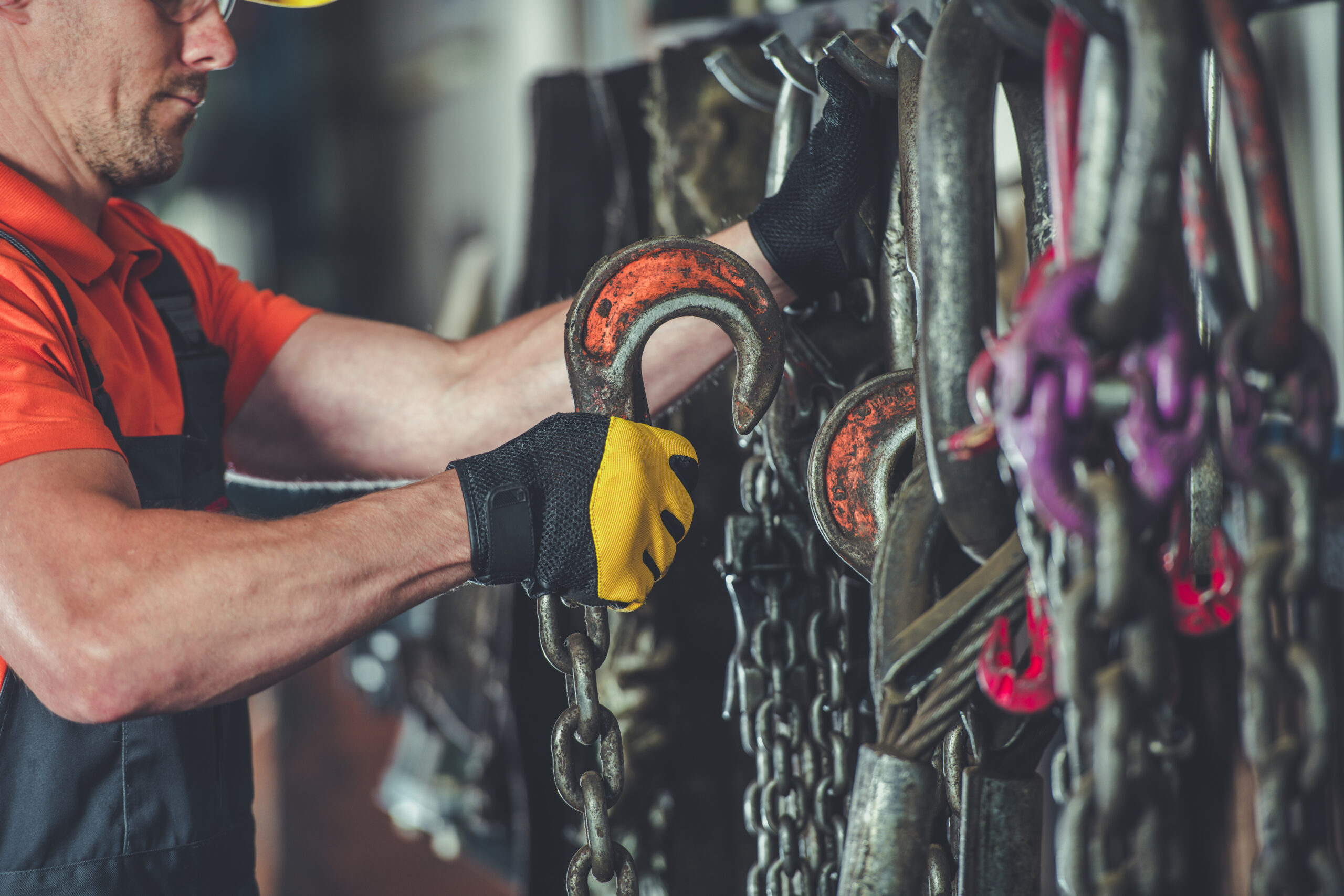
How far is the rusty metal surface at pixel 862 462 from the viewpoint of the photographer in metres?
0.74

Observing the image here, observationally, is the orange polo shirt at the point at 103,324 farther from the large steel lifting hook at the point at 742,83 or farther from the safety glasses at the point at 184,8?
the large steel lifting hook at the point at 742,83

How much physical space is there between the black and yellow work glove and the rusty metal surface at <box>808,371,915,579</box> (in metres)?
0.15

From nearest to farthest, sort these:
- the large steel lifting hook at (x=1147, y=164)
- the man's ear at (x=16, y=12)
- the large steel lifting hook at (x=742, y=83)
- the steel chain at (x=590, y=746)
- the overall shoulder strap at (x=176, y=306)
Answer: the large steel lifting hook at (x=1147, y=164) → the steel chain at (x=590, y=746) → the large steel lifting hook at (x=742, y=83) → the man's ear at (x=16, y=12) → the overall shoulder strap at (x=176, y=306)

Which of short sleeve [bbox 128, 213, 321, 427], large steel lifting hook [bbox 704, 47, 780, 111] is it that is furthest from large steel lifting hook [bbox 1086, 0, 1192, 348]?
short sleeve [bbox 128, 213, 321, 427]

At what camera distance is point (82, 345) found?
3.29 feet

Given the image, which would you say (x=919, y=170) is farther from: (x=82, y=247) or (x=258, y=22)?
(x=258, y=22)

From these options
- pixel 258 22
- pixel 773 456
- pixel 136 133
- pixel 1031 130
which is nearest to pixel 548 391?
pixel 773 456

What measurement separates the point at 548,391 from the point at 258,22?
3208 millimetres

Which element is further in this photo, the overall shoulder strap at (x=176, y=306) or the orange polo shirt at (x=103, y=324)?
the overall shoulder strap at (x=176, y=306)

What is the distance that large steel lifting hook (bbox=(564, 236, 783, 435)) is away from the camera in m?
0.76

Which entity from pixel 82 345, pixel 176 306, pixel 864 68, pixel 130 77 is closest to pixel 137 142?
pixel 130 77

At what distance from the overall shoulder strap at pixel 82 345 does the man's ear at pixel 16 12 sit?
0.28 meters

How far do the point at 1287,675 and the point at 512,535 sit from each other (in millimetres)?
566

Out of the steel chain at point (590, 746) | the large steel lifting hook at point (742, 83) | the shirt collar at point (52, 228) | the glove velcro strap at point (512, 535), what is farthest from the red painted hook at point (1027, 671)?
the shirt collar at point (52, 228)
